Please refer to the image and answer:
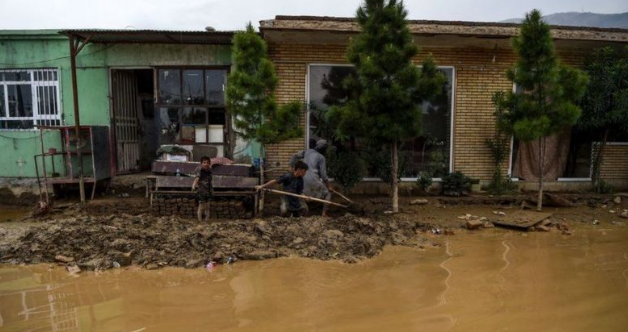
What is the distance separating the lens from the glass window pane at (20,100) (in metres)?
9.96

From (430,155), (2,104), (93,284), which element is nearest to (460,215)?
(430,155)

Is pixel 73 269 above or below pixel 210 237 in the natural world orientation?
below

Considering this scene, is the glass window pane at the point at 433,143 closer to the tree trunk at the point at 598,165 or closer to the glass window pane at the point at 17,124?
the tree trunk at the point at 598,165

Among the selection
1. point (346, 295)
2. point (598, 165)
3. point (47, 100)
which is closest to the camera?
point (346, 295)

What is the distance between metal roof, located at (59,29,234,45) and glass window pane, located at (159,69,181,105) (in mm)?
704

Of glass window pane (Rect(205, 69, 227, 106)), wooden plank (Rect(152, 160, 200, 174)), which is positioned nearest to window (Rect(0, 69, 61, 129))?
wooden plank (Rect(152, 160, 200, 174))

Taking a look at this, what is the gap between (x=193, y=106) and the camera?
33.1 ft

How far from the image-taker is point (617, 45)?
396 inches

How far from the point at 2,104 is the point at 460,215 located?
35.0 feet

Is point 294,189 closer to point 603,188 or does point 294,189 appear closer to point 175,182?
point 175,182

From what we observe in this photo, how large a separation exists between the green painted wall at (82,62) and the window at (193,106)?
0.30m

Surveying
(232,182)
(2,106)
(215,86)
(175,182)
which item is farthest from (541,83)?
(2,106)

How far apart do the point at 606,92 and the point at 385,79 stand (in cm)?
561

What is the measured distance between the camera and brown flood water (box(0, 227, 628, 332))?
407 centimetres
